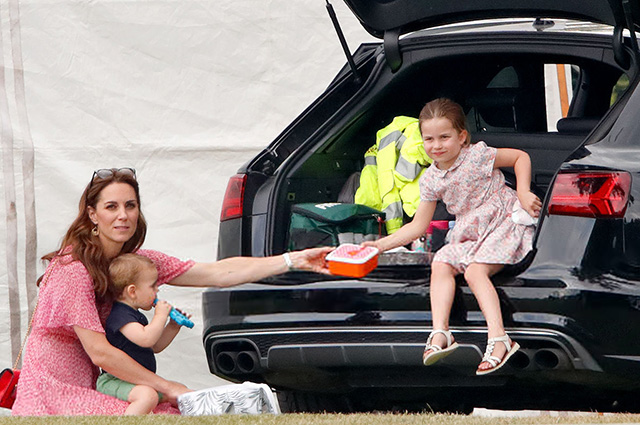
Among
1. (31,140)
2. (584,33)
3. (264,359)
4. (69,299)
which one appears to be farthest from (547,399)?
(31,140)

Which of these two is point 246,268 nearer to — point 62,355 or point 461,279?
point 62,355

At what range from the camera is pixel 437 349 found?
4078 mm

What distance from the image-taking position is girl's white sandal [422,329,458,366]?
408 centimetres

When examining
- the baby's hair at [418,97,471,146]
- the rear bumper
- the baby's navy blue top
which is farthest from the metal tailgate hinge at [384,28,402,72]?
the baby's navy blue top

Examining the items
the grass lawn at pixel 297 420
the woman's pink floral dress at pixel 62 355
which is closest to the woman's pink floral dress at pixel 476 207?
the grass lawn at pixel 297 420

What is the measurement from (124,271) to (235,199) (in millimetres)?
625

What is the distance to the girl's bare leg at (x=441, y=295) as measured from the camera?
13.5ft

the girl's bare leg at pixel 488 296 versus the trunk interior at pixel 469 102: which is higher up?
the trunk interior at pixel 469 102

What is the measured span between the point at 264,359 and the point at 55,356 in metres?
0.72

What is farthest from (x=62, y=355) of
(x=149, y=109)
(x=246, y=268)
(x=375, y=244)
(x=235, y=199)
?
(x=149, y=109)

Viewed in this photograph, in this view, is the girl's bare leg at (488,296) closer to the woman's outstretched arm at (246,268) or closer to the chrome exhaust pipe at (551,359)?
the chrome exhaust pipe at (551,359)

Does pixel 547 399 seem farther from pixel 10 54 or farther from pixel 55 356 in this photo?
pixel 10 54

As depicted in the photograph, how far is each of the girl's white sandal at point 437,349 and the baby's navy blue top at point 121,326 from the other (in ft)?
3.43

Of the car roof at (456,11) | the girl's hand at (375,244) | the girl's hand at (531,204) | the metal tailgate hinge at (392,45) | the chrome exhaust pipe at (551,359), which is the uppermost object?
the car roof at (456,11)
